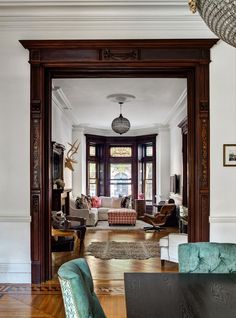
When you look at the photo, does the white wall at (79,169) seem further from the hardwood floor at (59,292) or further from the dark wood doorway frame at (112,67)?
the dark wood doorway frame at (112,67)

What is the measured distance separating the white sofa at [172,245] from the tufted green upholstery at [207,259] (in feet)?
8.74

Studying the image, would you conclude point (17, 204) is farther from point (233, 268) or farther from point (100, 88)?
point (100, 88)

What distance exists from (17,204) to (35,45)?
6.60 ft

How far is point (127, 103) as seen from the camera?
28.7ft

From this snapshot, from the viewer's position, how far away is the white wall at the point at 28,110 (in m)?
4.36

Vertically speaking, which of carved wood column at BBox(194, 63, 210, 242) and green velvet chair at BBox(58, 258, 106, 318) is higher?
carved wood column at BBox(194, 63, 210, 242)

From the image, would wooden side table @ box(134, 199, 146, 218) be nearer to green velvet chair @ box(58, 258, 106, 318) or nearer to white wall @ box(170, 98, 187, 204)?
white wall @ box(170, 98, 187, 204)

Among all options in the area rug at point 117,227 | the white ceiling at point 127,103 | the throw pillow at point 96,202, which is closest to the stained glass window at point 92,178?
the throw pillow at point 96,202

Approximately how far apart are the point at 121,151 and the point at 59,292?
9252 mm

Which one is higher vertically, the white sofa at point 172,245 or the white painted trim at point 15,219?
the white painted trim at point 15,219

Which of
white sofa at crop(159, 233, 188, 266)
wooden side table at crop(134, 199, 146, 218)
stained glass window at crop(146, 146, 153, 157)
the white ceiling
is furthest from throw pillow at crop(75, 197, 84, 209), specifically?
white sofa at crop(159, 233, 188, 266)

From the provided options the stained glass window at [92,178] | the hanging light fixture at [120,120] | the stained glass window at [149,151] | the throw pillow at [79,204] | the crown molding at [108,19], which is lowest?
the throw pillow at [79,204]

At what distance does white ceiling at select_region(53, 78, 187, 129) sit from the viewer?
6766mm

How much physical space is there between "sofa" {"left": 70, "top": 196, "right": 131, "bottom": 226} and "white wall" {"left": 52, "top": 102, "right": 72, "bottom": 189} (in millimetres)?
722
